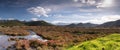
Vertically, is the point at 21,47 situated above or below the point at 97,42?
below

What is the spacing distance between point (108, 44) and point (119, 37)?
1.94m

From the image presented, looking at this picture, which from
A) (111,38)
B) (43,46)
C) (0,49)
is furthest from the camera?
(43,46)

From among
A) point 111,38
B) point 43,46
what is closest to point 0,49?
point 43,46

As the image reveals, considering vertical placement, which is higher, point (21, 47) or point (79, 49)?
point (79, 49)

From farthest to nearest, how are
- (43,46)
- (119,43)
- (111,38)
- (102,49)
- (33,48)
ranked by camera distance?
(43,46) → (33,48) → (111,38) → (119,43) → (102,49)

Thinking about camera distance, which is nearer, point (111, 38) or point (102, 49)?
point (102, 49)

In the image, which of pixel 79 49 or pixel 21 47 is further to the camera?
pixel 21 47

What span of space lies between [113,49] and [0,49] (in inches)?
1313

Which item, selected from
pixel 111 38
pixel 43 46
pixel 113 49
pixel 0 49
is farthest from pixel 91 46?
pixel 43 46

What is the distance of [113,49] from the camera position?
Answer: 11.3 metres

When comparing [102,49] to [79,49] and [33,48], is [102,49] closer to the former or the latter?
[79,49]

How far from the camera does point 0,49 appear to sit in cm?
4150

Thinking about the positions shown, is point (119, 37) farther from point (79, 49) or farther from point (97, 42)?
point (79, 49)

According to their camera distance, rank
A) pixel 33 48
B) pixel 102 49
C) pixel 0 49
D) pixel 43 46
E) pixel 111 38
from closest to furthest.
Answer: pixel 102 49 < pixel 111 38 < pixel 0 49 < pixel 33 48 < pixel 43 46
